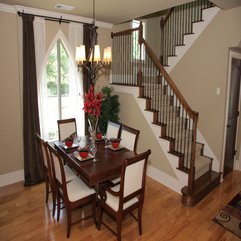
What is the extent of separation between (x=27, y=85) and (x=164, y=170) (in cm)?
291

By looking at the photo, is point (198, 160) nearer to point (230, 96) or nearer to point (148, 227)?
point (230, 96)

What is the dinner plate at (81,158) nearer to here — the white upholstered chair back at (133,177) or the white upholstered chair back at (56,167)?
the white upholstered chair back at (56,167)

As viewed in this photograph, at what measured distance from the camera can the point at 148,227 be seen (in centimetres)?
290

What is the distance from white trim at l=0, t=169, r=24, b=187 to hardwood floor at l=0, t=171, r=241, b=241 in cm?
13

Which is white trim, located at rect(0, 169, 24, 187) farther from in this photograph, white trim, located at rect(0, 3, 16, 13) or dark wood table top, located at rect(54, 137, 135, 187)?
white trim, located at rect(0, 3, 16, 13)

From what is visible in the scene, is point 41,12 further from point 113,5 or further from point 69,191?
point 69,191

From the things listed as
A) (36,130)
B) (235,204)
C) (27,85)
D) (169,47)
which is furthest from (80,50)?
(235,204)

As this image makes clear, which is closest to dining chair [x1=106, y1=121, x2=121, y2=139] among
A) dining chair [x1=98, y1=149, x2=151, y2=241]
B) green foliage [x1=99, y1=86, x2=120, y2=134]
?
green foliage [x1=99, y1=86, x2=120, y2=134]

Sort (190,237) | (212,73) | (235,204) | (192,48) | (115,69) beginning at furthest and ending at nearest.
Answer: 1. (115,69)
2. (192,48)
3. (212,73)
4. (235,204)
5. (190,237)

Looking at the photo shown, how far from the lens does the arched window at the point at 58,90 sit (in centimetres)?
411

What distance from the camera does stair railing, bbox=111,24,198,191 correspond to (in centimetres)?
398

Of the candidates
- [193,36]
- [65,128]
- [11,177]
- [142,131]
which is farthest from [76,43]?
[11,177]

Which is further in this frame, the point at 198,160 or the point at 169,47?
the point at 169,47

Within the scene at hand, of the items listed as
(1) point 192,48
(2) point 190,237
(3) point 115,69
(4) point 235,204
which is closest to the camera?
(2) point 190,237
